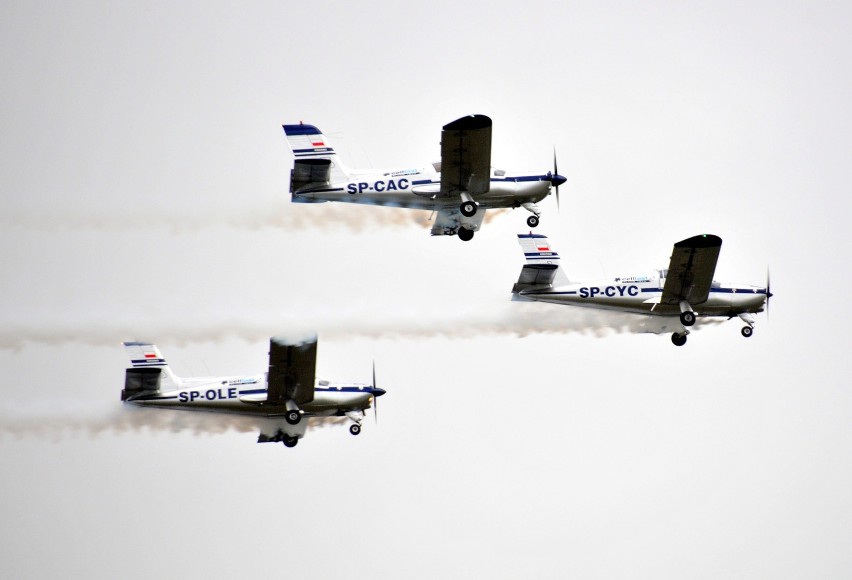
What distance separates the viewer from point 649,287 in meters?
39.5

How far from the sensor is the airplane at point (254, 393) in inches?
1507

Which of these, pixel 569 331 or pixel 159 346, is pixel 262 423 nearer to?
pixel 159 346

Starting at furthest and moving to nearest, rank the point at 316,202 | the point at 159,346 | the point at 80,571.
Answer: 1. the point at 80,571
2. the point at 159,346
3. the point at 316,202

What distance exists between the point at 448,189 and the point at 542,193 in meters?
2.75

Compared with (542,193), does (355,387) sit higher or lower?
lower

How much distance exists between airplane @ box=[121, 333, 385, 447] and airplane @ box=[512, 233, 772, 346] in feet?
19.6

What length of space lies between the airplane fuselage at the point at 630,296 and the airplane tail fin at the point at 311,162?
649 cm

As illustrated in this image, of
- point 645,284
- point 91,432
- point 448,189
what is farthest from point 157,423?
point 645,284

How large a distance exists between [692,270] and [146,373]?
1574 cm

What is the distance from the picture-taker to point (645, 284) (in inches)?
1556

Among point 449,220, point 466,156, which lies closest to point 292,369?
point 449,220

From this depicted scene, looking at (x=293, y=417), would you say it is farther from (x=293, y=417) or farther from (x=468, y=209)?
(x=468, y=209)

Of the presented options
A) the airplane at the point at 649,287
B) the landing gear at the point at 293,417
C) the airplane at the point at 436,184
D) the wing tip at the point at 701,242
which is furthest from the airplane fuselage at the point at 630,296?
the landing gear at the point at 293,417

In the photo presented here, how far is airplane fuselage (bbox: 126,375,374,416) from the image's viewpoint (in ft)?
128
